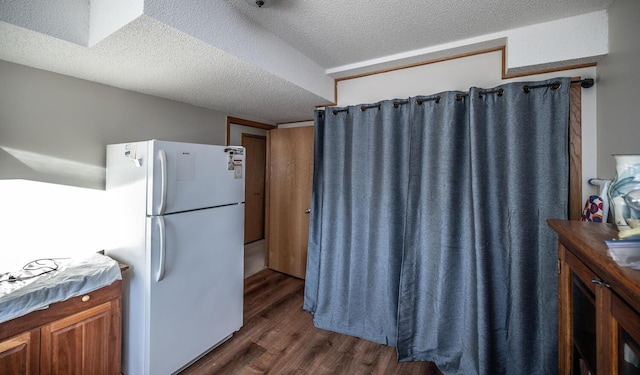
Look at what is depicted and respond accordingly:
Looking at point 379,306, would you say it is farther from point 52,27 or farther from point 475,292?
point 52,27

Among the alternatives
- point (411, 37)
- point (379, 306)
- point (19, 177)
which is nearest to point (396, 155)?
point (411, 37)

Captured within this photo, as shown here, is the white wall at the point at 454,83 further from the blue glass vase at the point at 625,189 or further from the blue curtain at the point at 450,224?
the blue glass vase at the point at 625,189

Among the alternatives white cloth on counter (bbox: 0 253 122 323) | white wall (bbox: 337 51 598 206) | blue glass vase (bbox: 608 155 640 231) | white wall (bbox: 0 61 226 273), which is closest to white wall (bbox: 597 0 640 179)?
white wall (bbox: 337 51 598 206)

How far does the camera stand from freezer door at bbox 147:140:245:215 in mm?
1516

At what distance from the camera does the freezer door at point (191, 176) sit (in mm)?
1516

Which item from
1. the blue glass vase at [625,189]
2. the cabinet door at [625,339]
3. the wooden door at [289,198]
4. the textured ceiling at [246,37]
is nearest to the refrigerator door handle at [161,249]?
the textured ceiling at [246,37]

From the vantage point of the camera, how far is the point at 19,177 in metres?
1.46

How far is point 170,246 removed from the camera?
161 cm

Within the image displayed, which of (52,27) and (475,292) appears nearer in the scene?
(52,27)

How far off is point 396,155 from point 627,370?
1578mm

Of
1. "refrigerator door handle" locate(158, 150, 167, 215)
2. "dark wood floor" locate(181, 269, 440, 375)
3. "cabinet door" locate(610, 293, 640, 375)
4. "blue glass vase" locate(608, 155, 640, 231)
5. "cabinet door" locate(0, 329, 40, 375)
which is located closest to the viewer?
"cabinet door" locate(610, 293, 640, 375)

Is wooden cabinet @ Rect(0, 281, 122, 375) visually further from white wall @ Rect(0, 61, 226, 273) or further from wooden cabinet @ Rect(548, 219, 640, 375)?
wooden cabinet @ Rect(548, 219, 640, 375)

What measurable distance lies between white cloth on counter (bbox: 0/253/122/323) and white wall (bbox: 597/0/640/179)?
2.82 meters

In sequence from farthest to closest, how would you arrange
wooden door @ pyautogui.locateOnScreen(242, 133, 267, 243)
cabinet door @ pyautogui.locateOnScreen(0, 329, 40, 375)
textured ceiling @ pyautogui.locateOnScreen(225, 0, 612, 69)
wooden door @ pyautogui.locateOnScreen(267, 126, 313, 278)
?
wooden door @ pyautogui.locateOnScreen(242, 133, 267, 243) < wooden door @ pyautogui.locateOnScreen(267, 126, 313, 278) < textured ceiling @ pyautogui.locateOnScreen(225, 0, 612, 69) < cabinet door @ pyautogui.locateOnScreen(0, 329, 40, 375)
